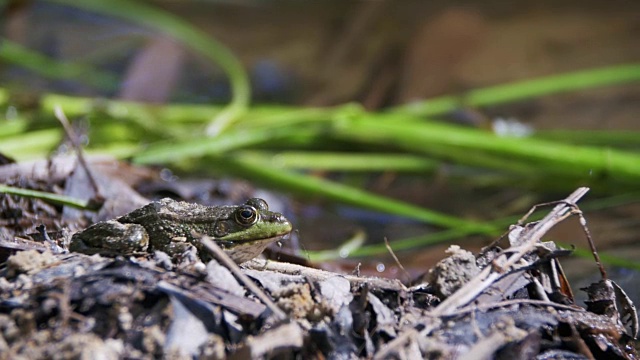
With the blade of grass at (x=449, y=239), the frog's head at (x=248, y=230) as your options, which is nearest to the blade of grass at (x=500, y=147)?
the blade of grass at (x=449, y=239)

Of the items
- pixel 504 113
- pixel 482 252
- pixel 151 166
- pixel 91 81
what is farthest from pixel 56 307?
pixel 504 113

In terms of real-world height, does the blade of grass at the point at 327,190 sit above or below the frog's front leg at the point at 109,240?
below

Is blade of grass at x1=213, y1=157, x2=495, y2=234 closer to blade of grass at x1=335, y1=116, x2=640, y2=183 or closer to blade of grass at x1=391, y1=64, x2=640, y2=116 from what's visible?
blade of grass at x1=335, y1=116, x2=640, y2=183

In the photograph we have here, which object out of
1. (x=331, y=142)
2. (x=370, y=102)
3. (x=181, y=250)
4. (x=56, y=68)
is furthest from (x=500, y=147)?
(x=56, y=68)

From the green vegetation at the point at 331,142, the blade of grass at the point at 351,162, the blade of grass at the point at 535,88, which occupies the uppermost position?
the blade of grass at the point at 535,88

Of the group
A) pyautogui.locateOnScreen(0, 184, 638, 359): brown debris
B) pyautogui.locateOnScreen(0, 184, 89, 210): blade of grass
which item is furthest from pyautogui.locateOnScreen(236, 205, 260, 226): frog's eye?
pyautogui.locateOnScreen(0, 184, 89, 210): blade of grass

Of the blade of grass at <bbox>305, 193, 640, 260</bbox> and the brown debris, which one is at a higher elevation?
the brown debris

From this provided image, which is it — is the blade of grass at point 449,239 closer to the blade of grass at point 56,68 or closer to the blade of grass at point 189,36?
the blade of grass at point 189,36
